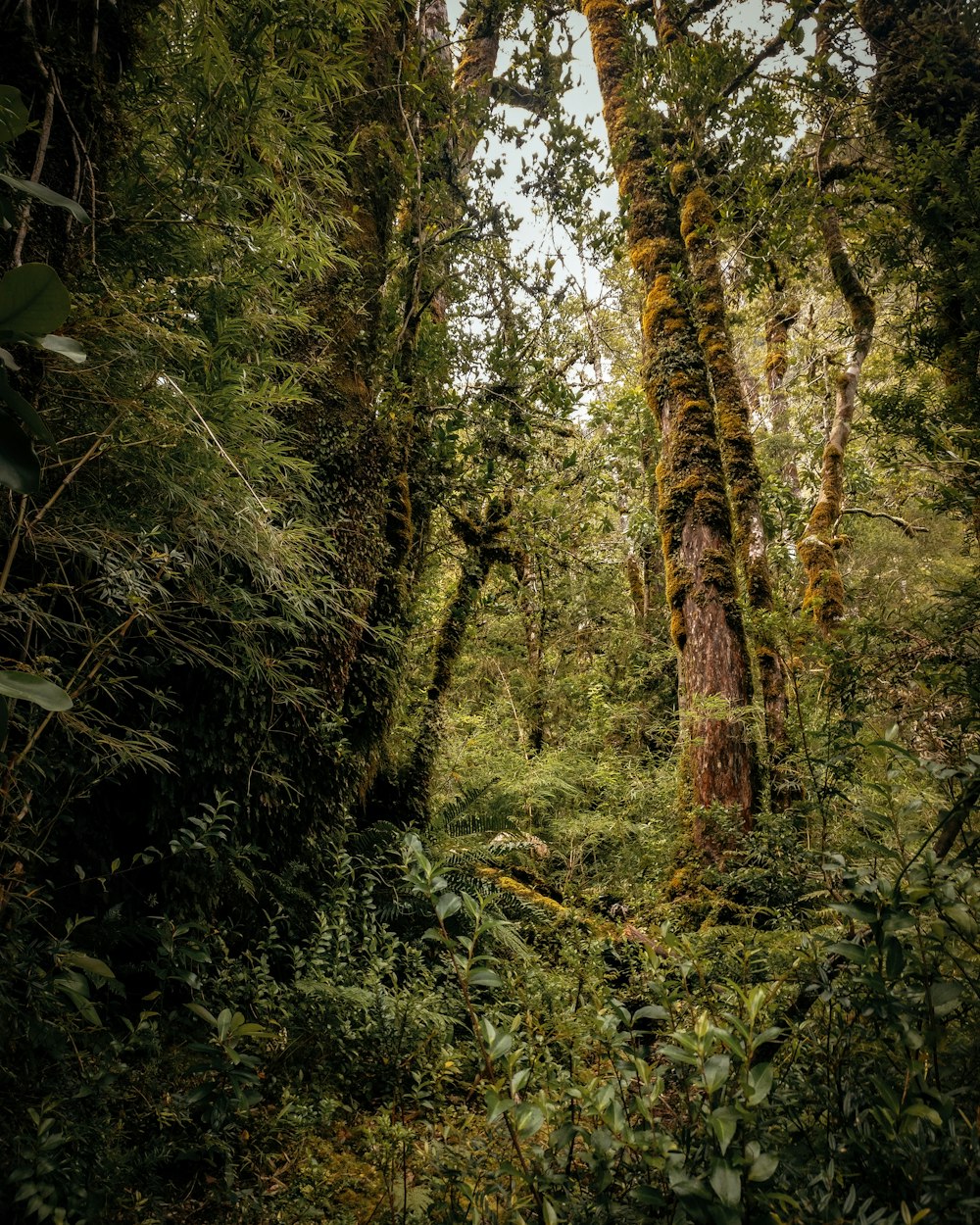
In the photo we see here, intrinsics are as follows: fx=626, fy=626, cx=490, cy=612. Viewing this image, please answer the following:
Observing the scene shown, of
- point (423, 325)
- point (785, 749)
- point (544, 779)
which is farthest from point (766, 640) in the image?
point (423, 325)

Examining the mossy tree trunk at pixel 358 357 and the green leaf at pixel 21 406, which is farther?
the mossy tree trunk at pixel 358 357

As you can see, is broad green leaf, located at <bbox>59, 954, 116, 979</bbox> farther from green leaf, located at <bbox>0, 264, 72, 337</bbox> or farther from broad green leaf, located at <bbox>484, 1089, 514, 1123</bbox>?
green leaf, located at <bbox>0, 264, 72, 337</bbox>

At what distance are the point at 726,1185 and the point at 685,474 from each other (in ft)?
16.7

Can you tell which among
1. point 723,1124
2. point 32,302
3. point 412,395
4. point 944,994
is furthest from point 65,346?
point 412,395

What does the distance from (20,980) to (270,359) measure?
252 cm

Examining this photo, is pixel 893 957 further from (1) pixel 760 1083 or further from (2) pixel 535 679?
(2) pixel 535 679

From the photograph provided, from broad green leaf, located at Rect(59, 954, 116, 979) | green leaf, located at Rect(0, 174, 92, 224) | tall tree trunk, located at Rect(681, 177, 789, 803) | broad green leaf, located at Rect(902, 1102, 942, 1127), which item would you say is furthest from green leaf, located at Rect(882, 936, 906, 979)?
tall tree trunk, located at Rect(681, 177, 789, 803)

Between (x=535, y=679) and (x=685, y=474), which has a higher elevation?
(x=685, y=474)

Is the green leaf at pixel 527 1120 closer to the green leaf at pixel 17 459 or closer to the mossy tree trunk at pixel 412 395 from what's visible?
the green leaf at pixel 17 459

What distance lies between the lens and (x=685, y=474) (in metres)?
5.46

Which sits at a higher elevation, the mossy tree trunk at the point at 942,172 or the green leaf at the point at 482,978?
the mossy tree trunk at the point at 942,172

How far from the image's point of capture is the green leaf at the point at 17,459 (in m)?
0.90

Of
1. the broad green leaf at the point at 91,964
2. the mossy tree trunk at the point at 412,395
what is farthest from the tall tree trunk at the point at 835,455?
the broad green leaf at the point at 91,964

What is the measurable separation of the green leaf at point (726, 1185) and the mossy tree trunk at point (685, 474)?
3726 millimetres
